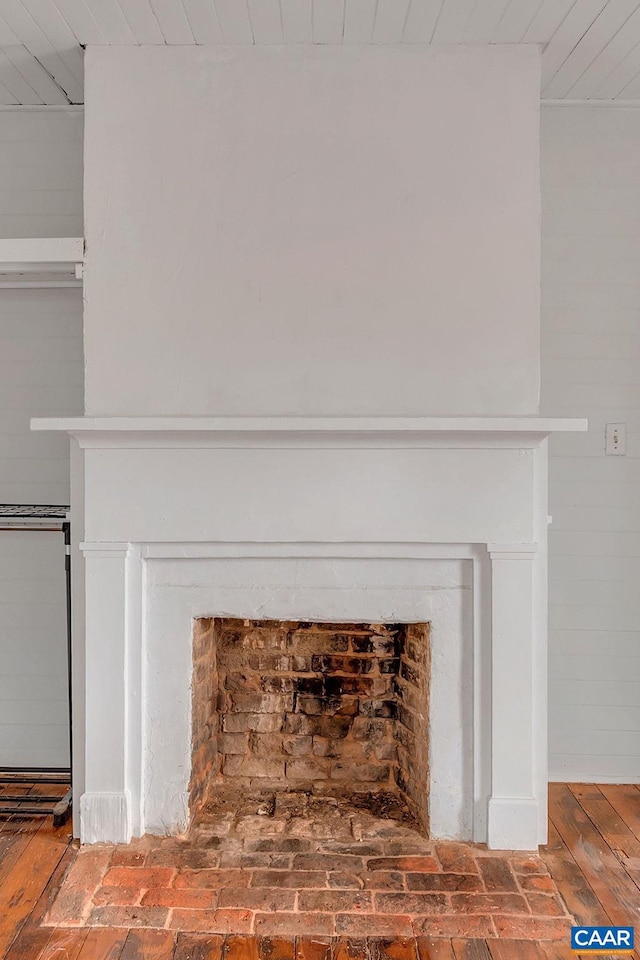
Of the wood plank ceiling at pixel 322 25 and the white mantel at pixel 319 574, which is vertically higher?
the wood plank ceiling at pixel 322 25

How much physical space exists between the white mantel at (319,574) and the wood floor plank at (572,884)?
0.07 meters

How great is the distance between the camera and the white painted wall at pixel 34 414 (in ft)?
8.66

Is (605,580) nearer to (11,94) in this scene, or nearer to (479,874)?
(479,874)

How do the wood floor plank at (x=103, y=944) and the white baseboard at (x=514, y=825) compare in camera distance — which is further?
the white baseboard at (x=514, y=825)

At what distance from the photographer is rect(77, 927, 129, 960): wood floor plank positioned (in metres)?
1.75

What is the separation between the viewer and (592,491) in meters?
2.67

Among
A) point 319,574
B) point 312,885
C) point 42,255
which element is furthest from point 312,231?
point 312,885

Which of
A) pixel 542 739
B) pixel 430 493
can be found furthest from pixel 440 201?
pixel 542 739

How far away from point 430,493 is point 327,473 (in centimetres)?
32

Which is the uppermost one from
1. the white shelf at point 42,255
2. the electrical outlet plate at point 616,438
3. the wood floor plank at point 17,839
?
the white shelf at point 42,255

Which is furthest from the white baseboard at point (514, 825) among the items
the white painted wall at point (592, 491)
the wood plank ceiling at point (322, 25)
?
the wood plank ceiling at point (322, 25)

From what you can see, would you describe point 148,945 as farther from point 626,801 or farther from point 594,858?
point 626,801

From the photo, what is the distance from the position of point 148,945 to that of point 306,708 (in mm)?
996

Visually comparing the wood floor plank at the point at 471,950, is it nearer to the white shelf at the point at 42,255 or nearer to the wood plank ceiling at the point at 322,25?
the white shelf at the point at 42,255
